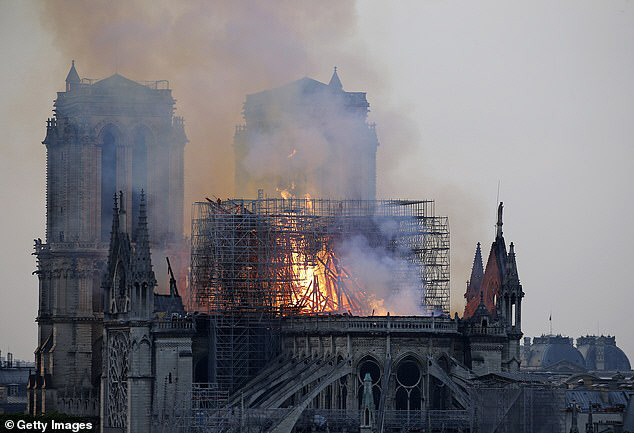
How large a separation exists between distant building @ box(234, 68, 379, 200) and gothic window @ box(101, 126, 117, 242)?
10.3 m

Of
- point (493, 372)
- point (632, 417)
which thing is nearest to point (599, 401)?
point (632, 417)

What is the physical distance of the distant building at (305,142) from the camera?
171m

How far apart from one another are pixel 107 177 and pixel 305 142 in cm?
1627

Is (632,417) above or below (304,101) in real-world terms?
below

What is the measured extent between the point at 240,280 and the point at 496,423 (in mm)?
24233

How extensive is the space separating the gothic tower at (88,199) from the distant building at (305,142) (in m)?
6.55

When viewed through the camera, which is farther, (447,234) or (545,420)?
(447,234)

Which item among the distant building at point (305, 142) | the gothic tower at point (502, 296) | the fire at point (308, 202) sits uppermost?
the distant building at point (305, 142)

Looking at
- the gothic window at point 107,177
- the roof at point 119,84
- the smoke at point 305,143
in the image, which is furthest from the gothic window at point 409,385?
the roof at point 119,84

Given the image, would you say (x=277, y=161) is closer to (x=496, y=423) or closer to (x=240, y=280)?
(x=240, y=280)

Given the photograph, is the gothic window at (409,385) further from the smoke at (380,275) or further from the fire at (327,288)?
the smoke at (380,275)

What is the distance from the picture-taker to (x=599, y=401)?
184 metres

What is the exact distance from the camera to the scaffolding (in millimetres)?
149125

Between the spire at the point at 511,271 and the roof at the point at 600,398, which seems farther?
the roof at the point at 600,398
